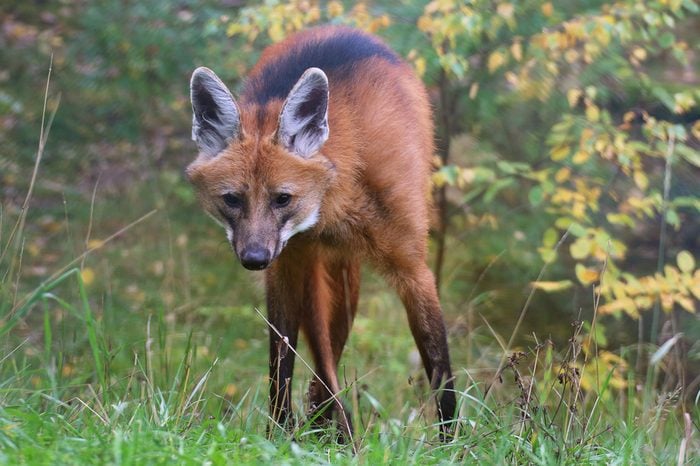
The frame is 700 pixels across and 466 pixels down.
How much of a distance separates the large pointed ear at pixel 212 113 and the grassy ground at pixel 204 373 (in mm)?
454

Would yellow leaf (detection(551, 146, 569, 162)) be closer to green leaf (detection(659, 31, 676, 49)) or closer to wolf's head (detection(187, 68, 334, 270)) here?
green leaf (detection(659, 31, 676, 49))

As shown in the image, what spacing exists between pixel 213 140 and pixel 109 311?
0.92m

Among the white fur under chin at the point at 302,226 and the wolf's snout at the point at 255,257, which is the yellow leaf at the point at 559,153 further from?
the wolf's snout at the point at 255,257

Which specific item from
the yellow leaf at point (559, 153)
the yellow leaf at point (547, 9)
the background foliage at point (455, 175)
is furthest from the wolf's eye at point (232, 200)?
the yellow leaf at point (547, 9)

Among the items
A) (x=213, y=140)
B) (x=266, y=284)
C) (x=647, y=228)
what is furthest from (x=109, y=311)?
(x=647, y=228)

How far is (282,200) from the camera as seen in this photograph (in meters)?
3.31

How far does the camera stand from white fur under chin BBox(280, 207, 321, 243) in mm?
3307

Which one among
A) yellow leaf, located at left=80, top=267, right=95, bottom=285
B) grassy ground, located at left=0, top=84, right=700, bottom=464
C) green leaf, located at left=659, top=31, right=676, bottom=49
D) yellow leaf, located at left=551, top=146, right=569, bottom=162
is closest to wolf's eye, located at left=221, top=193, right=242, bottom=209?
grassy ground, located at left=0, top=84, right=700, bottom=464

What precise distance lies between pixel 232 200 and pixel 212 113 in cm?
36

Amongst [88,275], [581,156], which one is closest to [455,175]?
[581,156]

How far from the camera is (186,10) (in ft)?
19.8

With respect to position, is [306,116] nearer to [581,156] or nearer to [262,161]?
[262,161]

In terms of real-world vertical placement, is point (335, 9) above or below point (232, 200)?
above

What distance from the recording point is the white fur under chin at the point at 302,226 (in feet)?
10.8
